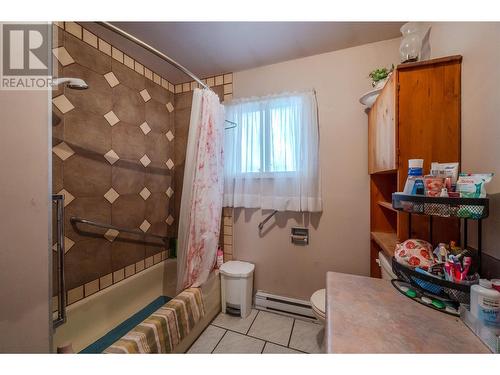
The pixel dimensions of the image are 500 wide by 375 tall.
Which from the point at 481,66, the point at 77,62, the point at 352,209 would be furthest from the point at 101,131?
the point at 481,66

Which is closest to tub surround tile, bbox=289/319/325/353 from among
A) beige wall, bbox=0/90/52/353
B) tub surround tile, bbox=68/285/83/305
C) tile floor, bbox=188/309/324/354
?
tile floor, bbox=188/309/324/354

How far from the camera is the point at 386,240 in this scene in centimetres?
127

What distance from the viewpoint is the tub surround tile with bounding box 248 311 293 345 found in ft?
4.66

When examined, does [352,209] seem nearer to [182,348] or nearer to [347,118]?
→ [347,118]

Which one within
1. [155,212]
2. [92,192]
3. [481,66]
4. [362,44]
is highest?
[362,44]

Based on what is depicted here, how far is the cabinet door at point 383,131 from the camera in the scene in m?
1.00

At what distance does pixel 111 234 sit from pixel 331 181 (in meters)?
1.82

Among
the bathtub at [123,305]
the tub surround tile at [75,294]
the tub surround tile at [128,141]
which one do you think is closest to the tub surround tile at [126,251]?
the bathtub at [123,305]

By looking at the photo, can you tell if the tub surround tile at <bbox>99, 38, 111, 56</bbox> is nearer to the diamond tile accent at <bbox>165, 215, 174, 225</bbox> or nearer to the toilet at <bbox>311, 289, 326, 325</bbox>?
the diamond tile accent at <bbox>165, 215, 174, 225</bbox>

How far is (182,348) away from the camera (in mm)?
1229

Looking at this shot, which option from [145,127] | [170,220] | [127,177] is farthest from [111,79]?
[170,220]

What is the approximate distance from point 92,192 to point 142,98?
932 mm

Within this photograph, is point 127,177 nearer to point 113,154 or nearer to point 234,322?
point 113,154

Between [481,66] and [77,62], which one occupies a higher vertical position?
[77,62]
